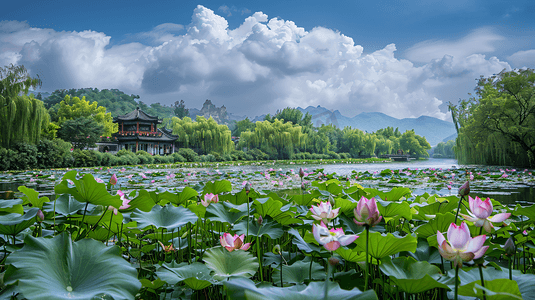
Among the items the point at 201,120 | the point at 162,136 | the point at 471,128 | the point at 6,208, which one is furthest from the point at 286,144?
the point at 6,208

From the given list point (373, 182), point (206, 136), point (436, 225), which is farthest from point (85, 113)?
point (436, 225)

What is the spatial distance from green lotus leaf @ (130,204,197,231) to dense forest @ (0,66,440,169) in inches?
502

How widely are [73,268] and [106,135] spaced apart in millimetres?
26601

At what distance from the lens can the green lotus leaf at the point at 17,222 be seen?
939mm

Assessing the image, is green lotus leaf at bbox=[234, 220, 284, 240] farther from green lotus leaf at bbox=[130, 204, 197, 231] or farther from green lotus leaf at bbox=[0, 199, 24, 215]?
green lotus leaf at bbox=[0, 199, 24, 215]

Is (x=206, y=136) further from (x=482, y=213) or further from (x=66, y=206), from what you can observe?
(x=482, y=213)

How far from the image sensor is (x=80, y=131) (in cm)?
1714

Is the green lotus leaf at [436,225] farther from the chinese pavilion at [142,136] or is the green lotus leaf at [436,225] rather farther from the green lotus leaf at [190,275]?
the chinese pavilion at [142,136]

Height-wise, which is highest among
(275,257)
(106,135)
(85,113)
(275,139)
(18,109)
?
(85,113)

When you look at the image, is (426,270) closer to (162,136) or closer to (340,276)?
(340,276)

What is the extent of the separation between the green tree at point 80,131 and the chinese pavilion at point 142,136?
5235 mm

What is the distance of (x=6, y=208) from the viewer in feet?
4.13

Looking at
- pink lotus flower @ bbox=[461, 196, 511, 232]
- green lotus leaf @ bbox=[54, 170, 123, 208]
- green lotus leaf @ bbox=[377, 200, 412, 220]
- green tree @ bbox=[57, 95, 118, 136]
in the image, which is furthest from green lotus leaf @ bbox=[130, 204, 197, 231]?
green tree @ bbox=[57, 95, 118, 136]

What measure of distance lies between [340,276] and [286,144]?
1008 inches
